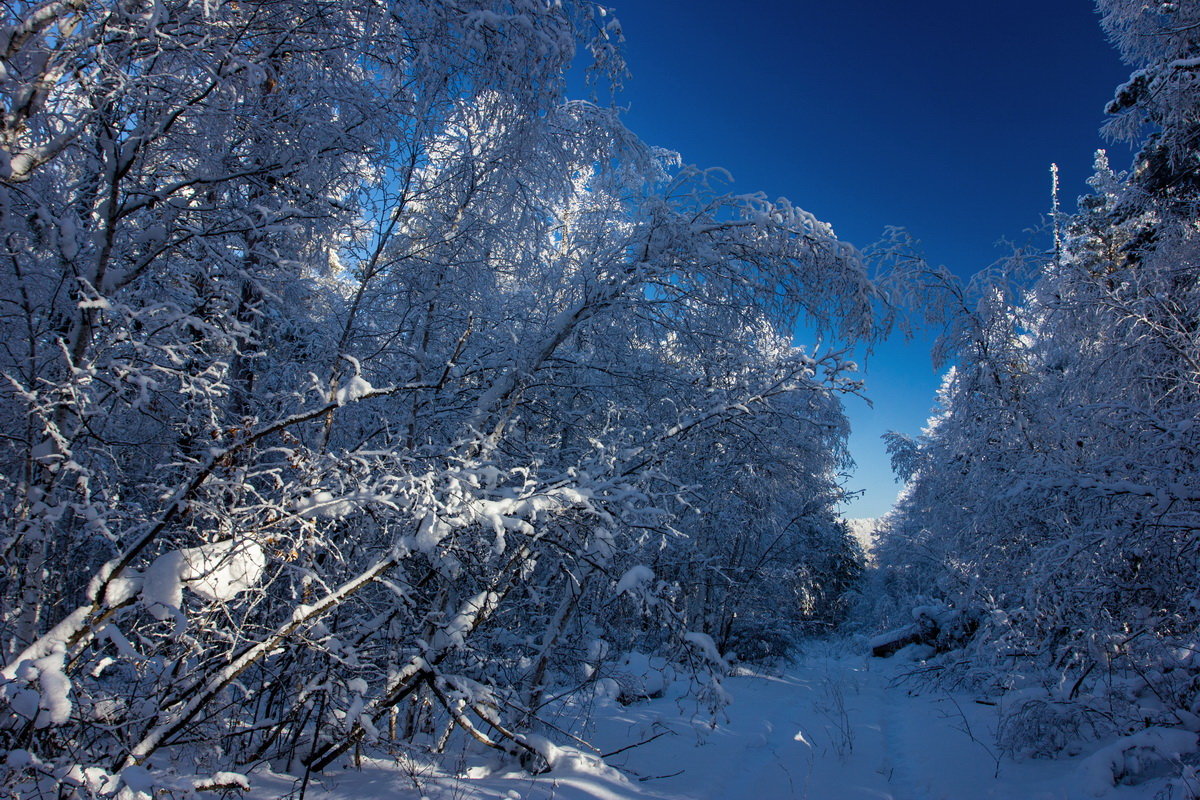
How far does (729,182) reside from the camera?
4492 millimetres

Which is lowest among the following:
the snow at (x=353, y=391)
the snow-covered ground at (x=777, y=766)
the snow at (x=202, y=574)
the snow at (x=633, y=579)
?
the snow-covered ground at (x=777, y=766)

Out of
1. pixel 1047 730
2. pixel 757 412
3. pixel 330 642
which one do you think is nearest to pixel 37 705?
pixel 330 642

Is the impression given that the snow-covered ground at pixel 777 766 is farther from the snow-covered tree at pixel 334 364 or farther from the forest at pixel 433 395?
the snow-covered tree at pixel 334 364

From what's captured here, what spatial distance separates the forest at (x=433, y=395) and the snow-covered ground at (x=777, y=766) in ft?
0.76

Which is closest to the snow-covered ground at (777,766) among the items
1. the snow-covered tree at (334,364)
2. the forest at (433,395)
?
the forest at (433,395)

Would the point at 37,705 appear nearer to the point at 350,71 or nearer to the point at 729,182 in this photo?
the point at 350,71

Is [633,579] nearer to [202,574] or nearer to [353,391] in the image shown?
[353,391]

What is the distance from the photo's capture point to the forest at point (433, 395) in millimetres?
2262

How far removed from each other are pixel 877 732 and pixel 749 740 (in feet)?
8.19

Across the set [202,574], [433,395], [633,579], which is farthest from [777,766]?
[202,574]

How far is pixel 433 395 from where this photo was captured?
4914mm

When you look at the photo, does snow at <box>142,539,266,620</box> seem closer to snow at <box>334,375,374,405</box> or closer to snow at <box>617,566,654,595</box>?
snow at <box>334,375,374,405</box>

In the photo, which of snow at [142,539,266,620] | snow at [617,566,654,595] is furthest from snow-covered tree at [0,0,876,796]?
snow at [617,566,654,595]

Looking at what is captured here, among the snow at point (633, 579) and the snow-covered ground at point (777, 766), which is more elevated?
the snow at point (633, 579)
